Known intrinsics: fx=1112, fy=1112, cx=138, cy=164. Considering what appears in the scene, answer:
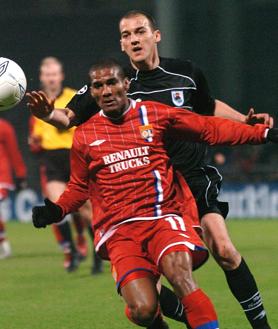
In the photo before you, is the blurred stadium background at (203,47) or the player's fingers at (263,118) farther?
the blurred stadium background at (203,47)

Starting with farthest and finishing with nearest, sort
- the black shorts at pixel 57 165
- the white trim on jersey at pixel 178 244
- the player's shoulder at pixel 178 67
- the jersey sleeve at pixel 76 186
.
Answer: the black shorts at pixel 57 165 → the player's shoulder at pixel 178 67 → the jersey sleeve at pixel 76 186 → the white trim on jersey at pixel 178 244

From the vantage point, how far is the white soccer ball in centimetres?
726

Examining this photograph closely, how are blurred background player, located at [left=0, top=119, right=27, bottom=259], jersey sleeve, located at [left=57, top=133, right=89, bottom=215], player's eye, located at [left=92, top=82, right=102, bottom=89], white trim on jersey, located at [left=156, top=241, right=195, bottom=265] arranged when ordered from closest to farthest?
white trim on jersey, located at [left=156, top=241, right=195, bottom=265] < player's eye, located at [left=92, top=82, right=102, bottom=89] < jersey sleeve, located at [left=57, top=133, right=89, bottom=215] < blurred background player, located at [left=0, top=119, right=27, bottom=259]

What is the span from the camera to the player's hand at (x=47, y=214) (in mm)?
6742

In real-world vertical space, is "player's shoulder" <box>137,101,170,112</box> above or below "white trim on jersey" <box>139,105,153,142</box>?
above

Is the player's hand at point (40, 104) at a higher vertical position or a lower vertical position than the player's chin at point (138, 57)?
lower

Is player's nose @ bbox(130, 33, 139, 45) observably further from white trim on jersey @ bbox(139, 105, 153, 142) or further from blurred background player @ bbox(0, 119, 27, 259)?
blurred background player @ bbox(0, 119, 27, 259)

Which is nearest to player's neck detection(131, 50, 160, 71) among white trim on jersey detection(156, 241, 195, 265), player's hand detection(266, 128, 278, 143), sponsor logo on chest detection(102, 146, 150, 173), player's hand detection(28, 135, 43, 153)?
sponsor logo on chest detection(102, 146, 150, 173)

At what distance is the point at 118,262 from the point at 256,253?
7.02 metres

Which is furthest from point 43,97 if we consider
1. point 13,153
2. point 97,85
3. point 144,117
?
point 13,153

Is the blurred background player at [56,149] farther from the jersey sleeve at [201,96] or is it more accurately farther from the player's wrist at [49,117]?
the player's wrist at [49,117]

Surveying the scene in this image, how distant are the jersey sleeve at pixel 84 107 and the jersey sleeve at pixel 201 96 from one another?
0.71 metres

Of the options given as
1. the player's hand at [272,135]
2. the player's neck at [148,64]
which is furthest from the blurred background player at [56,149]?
the player's hand at [272,135]

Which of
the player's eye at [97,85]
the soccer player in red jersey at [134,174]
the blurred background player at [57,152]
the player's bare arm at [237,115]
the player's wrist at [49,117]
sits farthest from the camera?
the blurred background player at [57,152]
